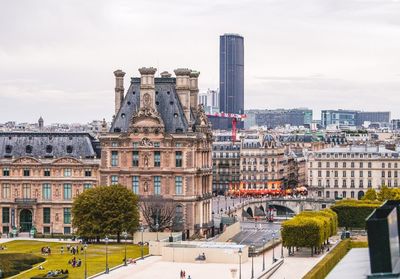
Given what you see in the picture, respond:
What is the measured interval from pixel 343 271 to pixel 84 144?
73538 mm

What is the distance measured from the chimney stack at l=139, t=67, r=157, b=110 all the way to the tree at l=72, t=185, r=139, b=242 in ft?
49.9

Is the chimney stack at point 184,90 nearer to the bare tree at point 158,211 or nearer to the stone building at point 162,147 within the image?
the stone building at point 162,147

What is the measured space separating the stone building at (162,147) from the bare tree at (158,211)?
1.24 metres

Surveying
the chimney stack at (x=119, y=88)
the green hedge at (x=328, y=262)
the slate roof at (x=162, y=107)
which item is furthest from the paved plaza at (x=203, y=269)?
the chimney stack at (x=119, y=88)

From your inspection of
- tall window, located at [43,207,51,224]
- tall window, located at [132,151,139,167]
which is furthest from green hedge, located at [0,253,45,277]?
tall window, located at [43,207,51,224]

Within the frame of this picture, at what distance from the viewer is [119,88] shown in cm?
14988

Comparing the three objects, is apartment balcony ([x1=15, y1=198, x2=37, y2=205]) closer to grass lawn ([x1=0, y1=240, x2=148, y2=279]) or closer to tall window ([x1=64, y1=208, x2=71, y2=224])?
tall window ([x1=64, y1=208, x2=71, y2=224])

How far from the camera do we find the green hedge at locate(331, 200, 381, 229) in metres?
156

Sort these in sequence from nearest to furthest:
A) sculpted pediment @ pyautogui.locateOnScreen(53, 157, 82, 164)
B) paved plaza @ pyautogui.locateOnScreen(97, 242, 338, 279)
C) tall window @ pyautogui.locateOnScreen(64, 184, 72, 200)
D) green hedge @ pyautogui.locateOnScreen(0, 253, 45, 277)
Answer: green hedge @ pyautogui.locateOnScreen(0, 253, 45, 277), paved plaza @ pyautogui.locateOnScreen(97, 242, 338, 279), tall window @ pyautogui.locateOnScreen(64, 184, 72, 200), sculpted pediment @ pyautogui.locateOnScreen(53, 157, 82, 164)

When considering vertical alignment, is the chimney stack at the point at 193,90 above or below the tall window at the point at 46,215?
above

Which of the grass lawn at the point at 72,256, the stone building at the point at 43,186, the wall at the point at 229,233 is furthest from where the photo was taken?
the stone building at the point at 43,186

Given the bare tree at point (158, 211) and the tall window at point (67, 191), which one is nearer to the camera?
the bare tree at point (158, 211)

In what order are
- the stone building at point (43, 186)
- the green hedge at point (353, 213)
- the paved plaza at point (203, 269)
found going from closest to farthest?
the paved plaza at point (203, 269) → the stone building at point (43, 186) → the green hedge at point (353, 213)

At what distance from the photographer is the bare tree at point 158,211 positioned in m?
141
